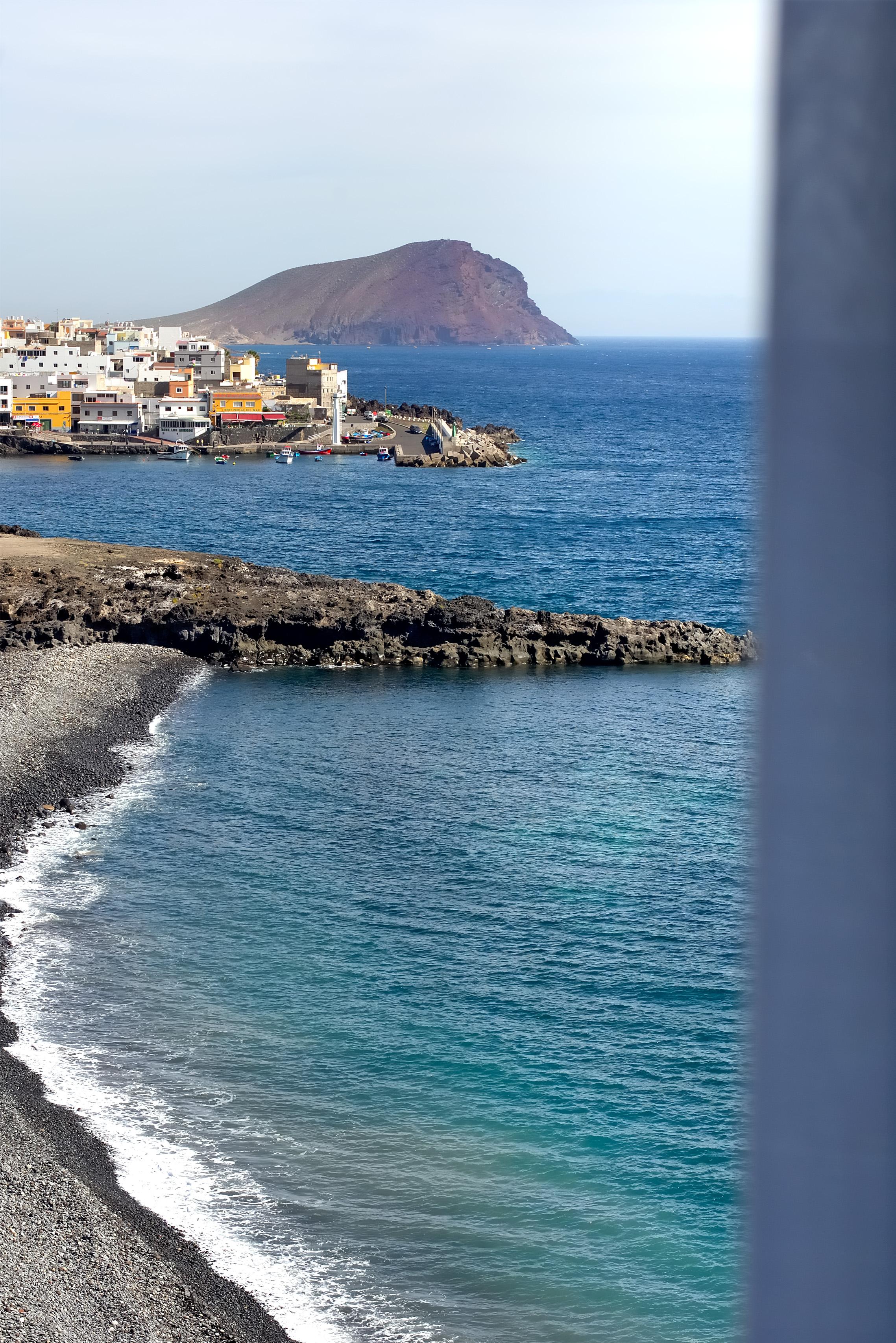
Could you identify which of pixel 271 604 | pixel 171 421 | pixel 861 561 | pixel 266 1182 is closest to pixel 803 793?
pixel 861 561

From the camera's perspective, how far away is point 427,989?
17812mm

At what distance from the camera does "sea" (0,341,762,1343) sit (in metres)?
12.6

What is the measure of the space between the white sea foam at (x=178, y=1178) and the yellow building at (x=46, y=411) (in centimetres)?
7752

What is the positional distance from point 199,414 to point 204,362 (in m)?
11.2

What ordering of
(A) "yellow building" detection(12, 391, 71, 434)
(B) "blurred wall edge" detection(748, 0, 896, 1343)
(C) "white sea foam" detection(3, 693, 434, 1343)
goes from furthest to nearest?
(A) "yellow building" detection(12, 391, 71, 434), (C) "white sea foam" detection(3, 693, 434, 1343), (B) "blurred wall edge" detection(748, 0, 896, 1343)

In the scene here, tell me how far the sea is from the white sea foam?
39mm

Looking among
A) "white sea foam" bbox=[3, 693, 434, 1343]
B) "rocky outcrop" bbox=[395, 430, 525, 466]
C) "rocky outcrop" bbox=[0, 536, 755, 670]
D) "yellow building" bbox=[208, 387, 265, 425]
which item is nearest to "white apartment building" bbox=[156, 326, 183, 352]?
"yellow building" bbox=[208, 387, 265, 425]

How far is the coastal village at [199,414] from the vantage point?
87.2 metres

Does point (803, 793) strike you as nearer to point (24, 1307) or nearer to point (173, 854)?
point (24, 1307)

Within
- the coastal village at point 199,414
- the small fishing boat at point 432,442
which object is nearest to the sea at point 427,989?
the small fishing boat at point 432,442

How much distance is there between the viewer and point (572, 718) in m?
30.9

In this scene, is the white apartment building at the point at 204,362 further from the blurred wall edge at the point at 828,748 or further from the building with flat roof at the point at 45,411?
the blurred wall edge at the point at 828,748

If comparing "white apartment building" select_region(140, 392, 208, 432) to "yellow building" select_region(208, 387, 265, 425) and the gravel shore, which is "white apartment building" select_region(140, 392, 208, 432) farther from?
the gravel shore

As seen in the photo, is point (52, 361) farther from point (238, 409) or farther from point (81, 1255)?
point (81, 1255)
